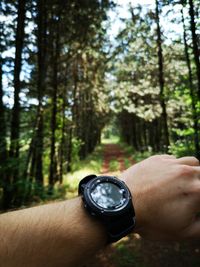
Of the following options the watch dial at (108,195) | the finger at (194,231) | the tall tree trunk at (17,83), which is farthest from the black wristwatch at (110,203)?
the tall tree trunk at (17,83)

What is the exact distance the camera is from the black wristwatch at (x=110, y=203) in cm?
151

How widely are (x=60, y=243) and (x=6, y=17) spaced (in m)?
13.6

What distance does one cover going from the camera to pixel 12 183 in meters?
12.0

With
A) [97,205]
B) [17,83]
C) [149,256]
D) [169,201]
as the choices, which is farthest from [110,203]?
[17,83]

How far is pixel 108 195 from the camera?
1.71 meters

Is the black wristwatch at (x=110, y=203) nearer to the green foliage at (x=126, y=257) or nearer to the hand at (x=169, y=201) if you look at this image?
the hand at (x=169, y=201)

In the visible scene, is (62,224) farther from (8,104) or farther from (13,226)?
(8,104)

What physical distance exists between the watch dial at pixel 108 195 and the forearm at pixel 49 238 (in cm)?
11

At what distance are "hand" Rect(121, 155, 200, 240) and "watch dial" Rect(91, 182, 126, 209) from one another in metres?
0.08

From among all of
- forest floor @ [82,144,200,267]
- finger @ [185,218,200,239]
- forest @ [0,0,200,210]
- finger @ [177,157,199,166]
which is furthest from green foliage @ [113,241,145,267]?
finger @ [185,218,200,239]

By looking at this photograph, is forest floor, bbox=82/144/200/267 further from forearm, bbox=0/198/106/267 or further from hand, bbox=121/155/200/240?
forearm, bbox=0/198/106/267

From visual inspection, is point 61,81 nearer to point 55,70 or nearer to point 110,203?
point 55,70

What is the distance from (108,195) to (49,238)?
0.42 metres

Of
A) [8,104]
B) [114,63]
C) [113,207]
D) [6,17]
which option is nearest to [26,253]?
[113,207]
